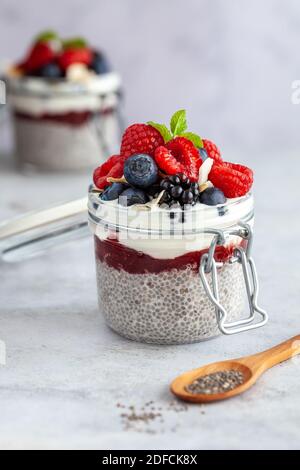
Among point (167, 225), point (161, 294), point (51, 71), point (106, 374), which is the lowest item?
point (106, 374)

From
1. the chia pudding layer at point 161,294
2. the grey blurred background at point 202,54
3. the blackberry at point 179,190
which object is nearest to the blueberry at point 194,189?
the blackberry at point 179,190

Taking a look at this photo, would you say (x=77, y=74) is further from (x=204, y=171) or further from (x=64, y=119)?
(x=204, y=171)

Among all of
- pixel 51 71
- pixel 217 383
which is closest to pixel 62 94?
pixel 51 71

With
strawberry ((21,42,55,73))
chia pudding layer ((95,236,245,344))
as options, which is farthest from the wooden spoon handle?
strawberry ((21,42,55,73))

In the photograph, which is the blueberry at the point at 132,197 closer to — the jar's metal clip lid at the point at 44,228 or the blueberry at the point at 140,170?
the blueberry at the point at 140,170

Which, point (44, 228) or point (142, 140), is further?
point (44, 228)
